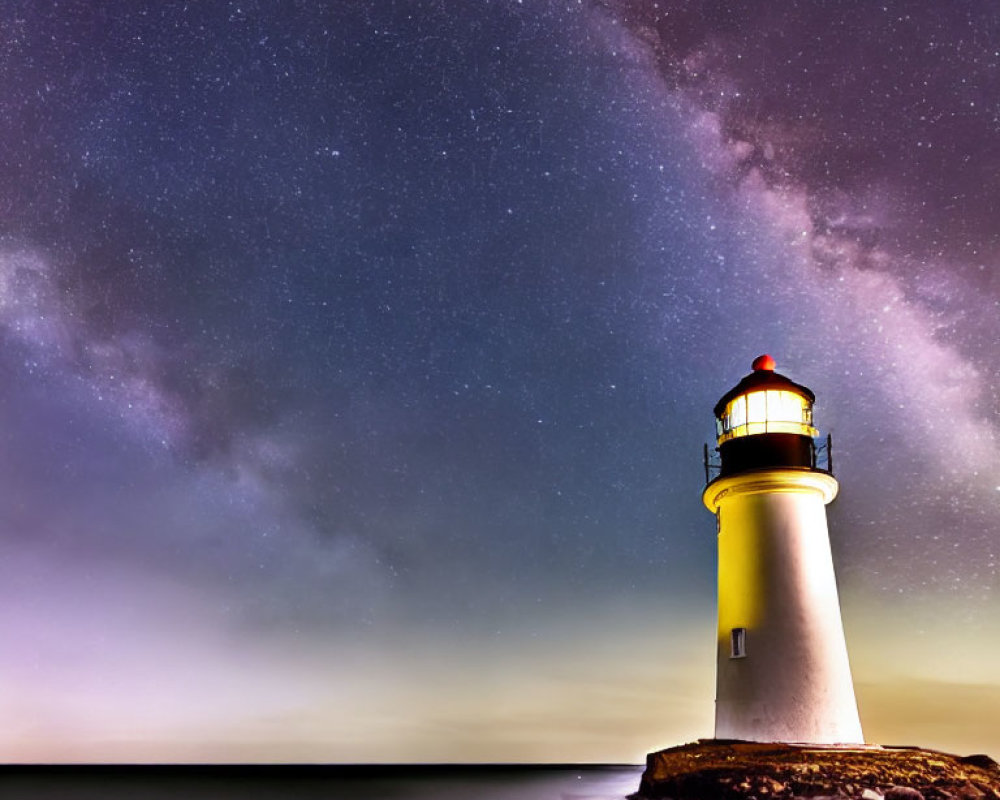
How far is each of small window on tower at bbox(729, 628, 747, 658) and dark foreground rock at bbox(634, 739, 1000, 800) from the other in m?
1.15

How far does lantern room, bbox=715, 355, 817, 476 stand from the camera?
10.7m

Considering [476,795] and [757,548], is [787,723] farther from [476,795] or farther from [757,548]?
[476,795]

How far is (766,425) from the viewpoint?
10.9 metres

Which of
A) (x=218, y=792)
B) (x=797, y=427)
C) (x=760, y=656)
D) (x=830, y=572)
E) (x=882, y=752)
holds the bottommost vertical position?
(x=218, y=792)

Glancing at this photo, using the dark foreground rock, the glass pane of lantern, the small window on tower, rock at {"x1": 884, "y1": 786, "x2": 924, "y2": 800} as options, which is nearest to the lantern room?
the glass pane of lantern

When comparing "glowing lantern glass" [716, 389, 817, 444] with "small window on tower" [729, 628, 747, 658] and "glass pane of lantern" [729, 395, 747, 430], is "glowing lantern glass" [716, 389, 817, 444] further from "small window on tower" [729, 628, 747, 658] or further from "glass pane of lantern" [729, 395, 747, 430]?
"small window on tower" [729, 628, 747, 658]

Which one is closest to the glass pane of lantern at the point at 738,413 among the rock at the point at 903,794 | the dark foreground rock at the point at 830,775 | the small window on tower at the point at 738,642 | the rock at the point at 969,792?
the small window on tower at the point at 738,642

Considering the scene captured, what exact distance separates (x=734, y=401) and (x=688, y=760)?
460 cm

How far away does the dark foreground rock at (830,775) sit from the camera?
27.5 feet

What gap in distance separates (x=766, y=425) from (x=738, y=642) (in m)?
2.77

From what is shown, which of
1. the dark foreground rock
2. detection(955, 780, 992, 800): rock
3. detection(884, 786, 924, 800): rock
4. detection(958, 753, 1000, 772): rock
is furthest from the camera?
detection(958, 753, 1000, 772): rock

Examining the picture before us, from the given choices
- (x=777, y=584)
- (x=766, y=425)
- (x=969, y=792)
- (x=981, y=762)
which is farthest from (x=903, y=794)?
(x=766, y=425)

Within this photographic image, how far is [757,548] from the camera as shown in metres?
10.6

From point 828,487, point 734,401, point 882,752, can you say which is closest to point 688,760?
point 882,752
